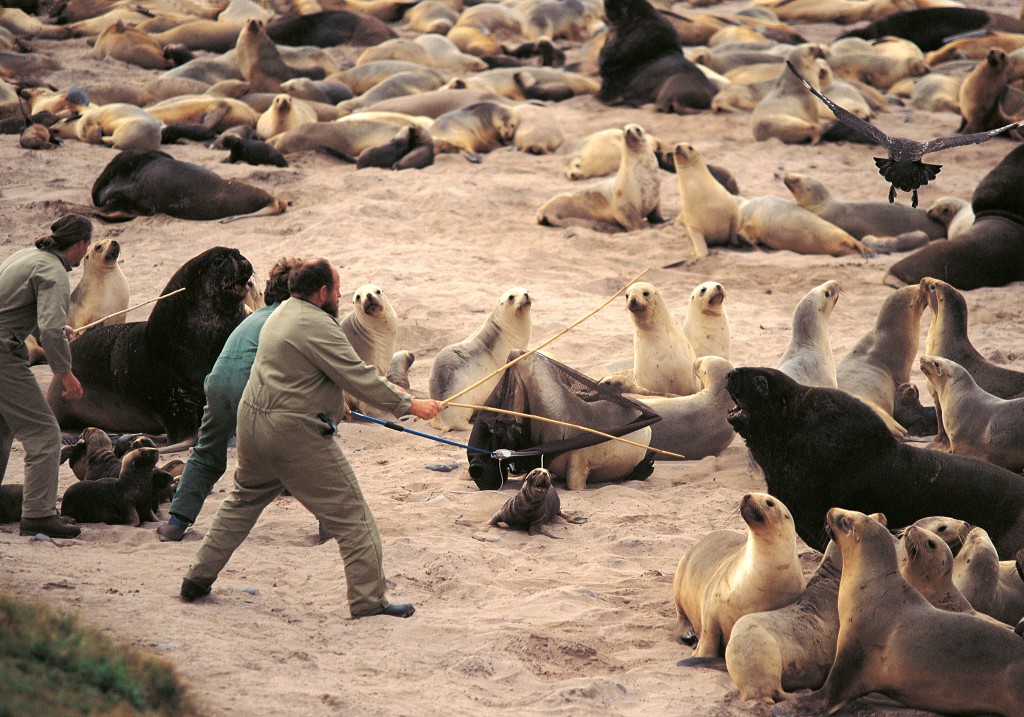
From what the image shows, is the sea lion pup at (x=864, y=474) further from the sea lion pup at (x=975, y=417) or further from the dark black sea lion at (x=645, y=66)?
the dark black sea lion at (x=645, y=66)

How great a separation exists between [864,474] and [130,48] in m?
16.4

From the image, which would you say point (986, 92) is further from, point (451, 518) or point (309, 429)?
point (309, 429)

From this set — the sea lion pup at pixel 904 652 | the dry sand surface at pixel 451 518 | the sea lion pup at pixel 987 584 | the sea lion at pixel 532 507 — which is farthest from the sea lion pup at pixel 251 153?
the sea lion pup at pixel 904 652

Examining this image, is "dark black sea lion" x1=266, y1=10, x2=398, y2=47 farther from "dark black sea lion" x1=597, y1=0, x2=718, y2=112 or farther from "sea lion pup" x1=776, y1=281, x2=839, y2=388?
"sea lion pup" x1=776, y1=281, x2=839, y2=388

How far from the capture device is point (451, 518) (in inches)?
241

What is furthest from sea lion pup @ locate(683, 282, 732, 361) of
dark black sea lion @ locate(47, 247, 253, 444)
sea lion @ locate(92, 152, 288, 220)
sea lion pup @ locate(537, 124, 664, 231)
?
sea lion @ locate(92, 152, 288, 220)

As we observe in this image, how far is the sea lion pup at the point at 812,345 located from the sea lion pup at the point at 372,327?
2595 millimetres

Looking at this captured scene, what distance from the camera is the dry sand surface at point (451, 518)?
4230 millimetres

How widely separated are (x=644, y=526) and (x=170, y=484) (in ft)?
7.67

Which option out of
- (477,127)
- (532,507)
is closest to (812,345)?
(532,507)

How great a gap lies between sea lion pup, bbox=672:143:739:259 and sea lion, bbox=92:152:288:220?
3878 millimetres

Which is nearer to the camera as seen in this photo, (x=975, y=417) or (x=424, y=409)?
(x=424, y=409)

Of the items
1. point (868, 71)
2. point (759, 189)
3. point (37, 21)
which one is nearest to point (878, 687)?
point (759, 189)

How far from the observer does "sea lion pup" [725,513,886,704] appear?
13.8 ft
